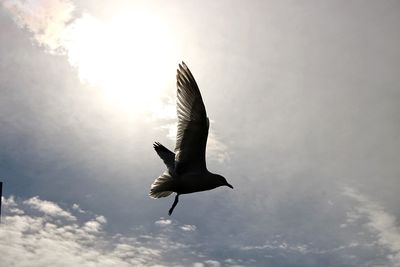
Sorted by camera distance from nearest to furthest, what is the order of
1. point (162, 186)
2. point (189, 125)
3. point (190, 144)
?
point (189, 125), point (190, 144), point (162, 186)

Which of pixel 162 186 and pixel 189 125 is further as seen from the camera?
pixel 162 186

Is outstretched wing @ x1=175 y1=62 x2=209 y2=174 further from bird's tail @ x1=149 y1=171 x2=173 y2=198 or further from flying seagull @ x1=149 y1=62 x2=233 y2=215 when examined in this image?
bird's tail @ x1=149 y1=171 x2=173 y2=198

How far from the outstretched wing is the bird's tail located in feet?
3.13

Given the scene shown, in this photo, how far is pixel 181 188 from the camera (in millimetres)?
18172

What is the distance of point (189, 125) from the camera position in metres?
17.5

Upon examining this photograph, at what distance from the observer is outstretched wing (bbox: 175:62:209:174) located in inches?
672

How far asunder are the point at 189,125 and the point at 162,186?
11.8ft

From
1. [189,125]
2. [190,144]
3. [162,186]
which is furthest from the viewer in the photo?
[162,186]

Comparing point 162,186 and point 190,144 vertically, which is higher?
point 190,144

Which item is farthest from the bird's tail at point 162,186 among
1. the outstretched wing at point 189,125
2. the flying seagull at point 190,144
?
the outstretched wing at point 189,125

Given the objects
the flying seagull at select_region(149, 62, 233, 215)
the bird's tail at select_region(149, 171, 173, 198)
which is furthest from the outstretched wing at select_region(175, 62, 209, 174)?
the bird's tail at select_region(149, 171, 173, 198)

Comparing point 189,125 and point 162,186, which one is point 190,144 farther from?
point 162,186

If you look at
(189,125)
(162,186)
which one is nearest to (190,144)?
(189,125)

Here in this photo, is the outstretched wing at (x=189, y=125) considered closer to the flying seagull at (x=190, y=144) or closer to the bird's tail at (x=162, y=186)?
the flying seagull at (x=190, y=144)
